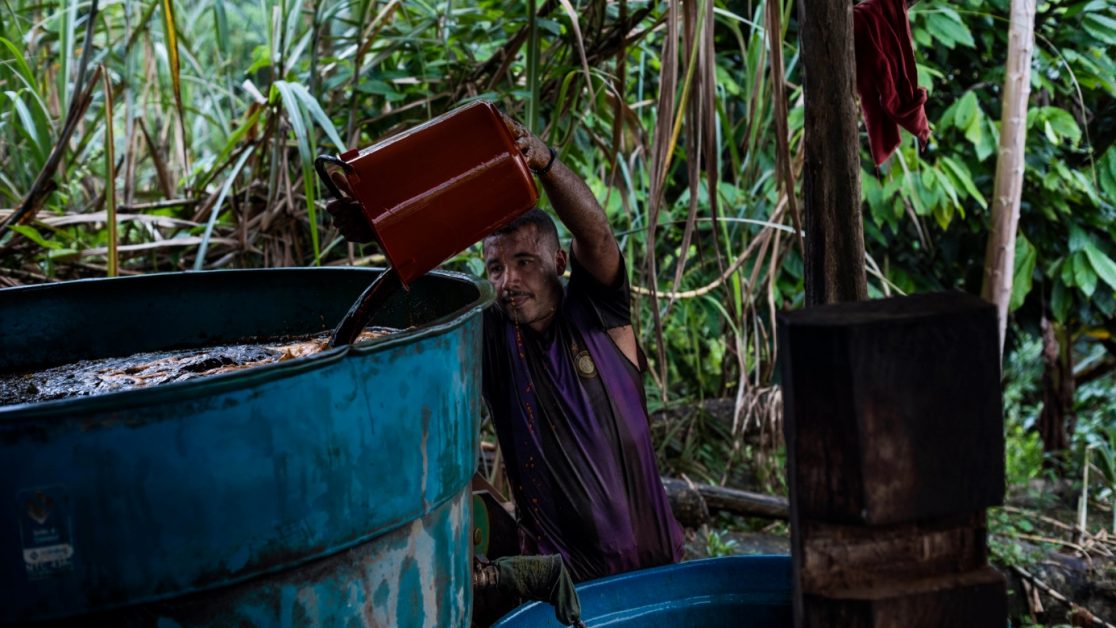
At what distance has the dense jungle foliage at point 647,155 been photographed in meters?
2.54

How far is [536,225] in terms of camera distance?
2168mm

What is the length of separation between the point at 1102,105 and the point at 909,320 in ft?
11.8

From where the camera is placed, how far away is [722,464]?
3951 mm

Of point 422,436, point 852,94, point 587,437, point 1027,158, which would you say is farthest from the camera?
point 1027,158

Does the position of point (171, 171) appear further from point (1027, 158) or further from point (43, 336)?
point (1027, 158)

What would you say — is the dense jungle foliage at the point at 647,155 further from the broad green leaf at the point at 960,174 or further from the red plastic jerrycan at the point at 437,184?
the red plastic jerrycan at the point at 437,184

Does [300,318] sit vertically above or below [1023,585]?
above

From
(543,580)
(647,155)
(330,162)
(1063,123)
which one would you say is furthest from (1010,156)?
(330,162)

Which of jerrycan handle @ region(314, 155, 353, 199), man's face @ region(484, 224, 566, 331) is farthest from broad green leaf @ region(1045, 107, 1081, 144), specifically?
jerrycan handle @ region(314, 155, 353, 199)

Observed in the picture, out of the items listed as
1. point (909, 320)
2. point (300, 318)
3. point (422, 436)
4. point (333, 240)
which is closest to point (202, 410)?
point (422, 436)

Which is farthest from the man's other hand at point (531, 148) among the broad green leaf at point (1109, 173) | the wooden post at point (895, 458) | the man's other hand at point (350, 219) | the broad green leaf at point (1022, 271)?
the broad green leaf at point (1109, 173)

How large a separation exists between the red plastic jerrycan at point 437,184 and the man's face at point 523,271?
0.82 m

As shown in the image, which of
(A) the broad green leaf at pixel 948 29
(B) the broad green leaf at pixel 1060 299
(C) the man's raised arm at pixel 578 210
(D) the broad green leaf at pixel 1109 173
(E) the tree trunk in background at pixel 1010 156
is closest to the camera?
(C) the man's raised arm at pixel 578 210

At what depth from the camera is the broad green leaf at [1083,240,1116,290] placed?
359 centimetres
